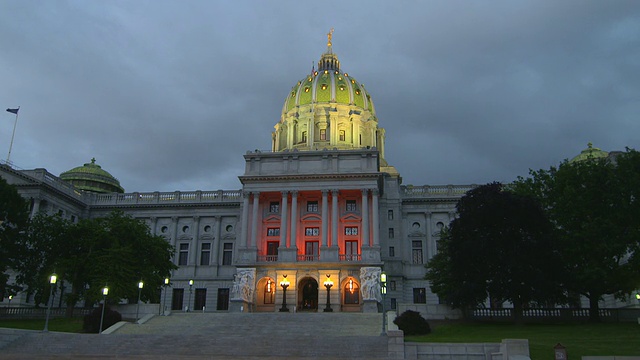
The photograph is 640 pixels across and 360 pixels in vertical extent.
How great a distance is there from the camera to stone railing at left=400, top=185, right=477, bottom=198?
2950 inches

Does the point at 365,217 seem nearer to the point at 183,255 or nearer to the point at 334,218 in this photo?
the point at 334,218

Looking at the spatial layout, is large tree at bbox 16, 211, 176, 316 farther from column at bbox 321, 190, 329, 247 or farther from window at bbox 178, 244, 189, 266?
window at bbox 178, 244, 189, 266

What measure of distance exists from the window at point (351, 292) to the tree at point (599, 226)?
2349 cm

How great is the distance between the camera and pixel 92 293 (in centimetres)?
4638

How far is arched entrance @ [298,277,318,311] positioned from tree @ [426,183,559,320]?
23.3 m

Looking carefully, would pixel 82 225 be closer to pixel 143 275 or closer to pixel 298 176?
pixel 143 275

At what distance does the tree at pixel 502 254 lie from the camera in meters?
39.4

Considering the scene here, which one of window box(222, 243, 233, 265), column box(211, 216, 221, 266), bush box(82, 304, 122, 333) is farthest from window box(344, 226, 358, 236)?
bush box(82, 304, 122, 333)

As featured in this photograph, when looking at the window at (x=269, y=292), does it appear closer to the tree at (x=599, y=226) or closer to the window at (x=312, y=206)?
the window at (x=312, y=206)

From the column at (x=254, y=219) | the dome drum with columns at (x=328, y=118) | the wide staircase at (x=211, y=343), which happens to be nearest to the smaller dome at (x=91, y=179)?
the dome drum with columns at (x=328, y=118)

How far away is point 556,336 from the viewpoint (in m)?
33.3

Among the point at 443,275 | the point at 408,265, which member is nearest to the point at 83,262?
the point at 443,275

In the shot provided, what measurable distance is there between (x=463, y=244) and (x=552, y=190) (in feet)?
33.6

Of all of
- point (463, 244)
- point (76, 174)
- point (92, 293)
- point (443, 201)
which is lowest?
point (92, 293)
